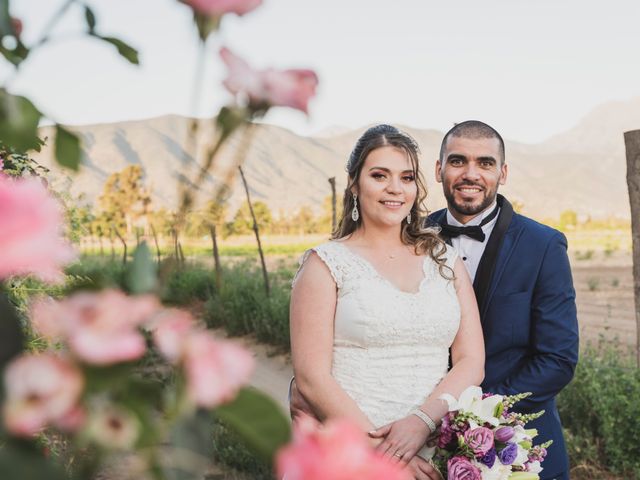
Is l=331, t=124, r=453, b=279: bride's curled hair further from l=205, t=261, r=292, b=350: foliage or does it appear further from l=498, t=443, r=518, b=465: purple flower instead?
l=205, t=261, r=292, b=350: foliage

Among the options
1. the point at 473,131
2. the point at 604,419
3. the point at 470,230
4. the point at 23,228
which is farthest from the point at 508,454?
the point at 604,419

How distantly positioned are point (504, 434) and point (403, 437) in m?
0.37

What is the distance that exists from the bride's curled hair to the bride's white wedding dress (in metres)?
0.22

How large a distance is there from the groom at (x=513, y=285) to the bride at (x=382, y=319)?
179 millimetres

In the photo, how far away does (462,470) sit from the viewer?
7.47ft

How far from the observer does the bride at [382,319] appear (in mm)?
2662

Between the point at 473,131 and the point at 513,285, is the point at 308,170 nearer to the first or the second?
the point at 473,131

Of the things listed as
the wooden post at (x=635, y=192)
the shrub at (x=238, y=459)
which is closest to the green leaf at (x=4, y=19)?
the shrub at (x=238, y=459)

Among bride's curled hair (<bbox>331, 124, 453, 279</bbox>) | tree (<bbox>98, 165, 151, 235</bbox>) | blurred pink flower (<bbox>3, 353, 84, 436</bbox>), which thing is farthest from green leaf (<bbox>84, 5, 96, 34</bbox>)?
tree (<bbox>98, 165, 151, 235</bbox>)

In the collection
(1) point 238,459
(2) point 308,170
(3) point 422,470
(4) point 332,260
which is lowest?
(1) point 238,459

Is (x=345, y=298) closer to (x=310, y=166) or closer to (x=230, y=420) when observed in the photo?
(x=230, y=420)

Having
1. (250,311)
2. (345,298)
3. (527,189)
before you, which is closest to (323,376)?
(345,298)

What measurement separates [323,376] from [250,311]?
868 cm

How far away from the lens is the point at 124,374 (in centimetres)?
41
